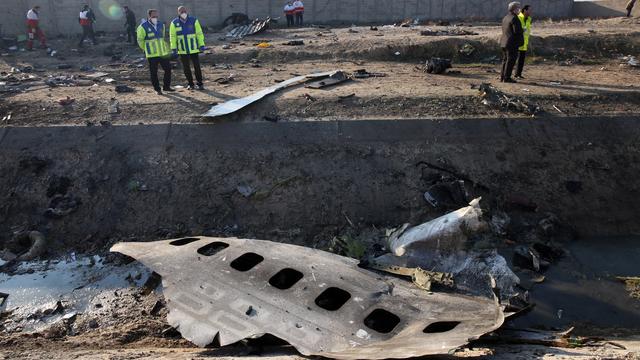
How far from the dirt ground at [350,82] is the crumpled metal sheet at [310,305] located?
3.68 metres

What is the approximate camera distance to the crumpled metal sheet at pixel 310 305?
4.15 meters

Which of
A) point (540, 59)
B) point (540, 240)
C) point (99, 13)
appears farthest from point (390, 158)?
point (99, 13)

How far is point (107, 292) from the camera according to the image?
6.08 meters

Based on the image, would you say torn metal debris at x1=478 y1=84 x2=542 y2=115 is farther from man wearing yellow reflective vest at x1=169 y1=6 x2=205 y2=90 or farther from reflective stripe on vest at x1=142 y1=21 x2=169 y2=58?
reflective stripe on vest at x1=142 y1=21 x2=169 y2=58

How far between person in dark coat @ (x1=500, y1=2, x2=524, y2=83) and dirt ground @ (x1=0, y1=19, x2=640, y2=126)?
491 millimetres

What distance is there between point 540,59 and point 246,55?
8.04 meters

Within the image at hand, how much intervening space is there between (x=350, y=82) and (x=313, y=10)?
14303 millimetres

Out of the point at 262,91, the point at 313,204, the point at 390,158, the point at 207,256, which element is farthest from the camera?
the point at 262,91

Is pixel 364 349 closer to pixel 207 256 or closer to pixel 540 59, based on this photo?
pixel 207 256

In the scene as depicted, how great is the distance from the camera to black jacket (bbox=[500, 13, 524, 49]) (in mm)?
9383

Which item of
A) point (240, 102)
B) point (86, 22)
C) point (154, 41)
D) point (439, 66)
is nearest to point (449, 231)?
point (240, 102)

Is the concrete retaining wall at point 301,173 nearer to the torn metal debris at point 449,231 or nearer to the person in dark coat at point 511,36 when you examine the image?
the torn metal debris at point 449,231

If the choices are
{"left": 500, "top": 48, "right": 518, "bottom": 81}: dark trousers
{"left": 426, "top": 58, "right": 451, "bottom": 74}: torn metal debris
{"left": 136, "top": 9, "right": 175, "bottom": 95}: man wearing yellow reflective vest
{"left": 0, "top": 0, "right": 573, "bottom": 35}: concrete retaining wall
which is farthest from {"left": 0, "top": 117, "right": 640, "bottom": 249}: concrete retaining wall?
{"left": 0, "top": 0, "right": 573, "bottom": 35}: concrete retaining wall

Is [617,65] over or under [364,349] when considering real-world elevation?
over
